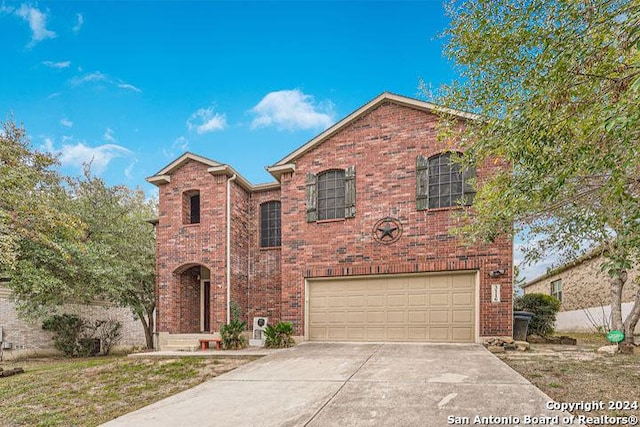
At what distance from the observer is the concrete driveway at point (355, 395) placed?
4.47 m

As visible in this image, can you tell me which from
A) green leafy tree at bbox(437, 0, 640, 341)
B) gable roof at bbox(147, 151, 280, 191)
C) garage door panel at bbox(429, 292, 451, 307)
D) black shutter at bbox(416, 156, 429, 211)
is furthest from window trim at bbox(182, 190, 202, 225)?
green leafy tree at bbox(437, 0, 640, 341)

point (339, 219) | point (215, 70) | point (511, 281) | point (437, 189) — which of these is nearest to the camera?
point (511, 281)

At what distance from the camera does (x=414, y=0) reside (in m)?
11.2

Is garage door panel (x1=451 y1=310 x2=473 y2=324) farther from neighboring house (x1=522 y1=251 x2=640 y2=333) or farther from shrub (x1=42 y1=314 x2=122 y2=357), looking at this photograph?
shrub (x1=42 y1=314 x2=122 y2=357)

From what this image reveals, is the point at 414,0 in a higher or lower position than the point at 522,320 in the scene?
higher

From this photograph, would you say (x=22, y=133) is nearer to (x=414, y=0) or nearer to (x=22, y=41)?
(x=22, y=41)

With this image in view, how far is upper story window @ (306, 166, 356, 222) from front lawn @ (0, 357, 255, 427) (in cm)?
493

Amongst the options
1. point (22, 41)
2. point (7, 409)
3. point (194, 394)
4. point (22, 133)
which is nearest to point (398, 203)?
point (194, 394)

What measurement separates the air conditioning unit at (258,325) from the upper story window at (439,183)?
603cm

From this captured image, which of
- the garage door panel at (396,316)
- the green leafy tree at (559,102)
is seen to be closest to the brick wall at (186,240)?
the garage door panel at (396,316)

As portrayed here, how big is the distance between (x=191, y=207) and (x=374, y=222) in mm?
6633

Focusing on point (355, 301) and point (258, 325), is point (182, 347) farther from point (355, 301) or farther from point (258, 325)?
point (355, 301)

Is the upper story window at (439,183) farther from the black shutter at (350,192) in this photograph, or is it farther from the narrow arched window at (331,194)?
the narrow arched window at (331,194)

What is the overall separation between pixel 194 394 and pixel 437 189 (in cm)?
813
